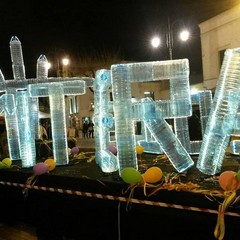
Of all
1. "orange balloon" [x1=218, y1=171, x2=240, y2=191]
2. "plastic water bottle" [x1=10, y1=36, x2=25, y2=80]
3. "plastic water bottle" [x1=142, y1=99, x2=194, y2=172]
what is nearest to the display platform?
"orange balloon" [x1=218, y1=171, x2=240, y2=191]

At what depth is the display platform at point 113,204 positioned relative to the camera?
355 cm

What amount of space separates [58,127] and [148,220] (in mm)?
2646

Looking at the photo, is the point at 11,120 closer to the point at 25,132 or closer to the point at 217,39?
the point at 25,132

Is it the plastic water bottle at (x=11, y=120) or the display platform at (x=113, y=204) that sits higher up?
the plastic water bottle at (x=11, y=120)

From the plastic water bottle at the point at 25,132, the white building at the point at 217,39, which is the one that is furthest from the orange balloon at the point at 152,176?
the white building at the point at 217,39

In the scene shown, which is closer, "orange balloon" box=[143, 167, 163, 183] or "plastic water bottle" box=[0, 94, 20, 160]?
"orange balloon" box=[143, 167, 163, 183]

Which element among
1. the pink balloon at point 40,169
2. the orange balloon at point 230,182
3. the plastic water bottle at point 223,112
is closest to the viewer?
the orange balloon at point 230,182

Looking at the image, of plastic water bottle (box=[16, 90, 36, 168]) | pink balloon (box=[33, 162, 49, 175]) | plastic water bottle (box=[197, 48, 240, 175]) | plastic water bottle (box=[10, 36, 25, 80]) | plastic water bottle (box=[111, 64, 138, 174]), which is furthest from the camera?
plastic water bottle (box=[10, 36, 25, 80])

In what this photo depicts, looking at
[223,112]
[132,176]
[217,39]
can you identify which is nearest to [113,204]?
[132,176]

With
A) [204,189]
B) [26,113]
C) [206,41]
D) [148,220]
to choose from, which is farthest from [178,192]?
[206,41]

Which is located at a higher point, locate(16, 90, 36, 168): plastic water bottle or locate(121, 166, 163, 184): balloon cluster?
locate(16, 90, 36, 168): plastic water bottle

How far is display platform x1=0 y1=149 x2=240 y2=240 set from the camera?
3549 millimetres

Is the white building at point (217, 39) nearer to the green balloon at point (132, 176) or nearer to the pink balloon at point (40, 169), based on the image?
the pink balloon at point (40, 169)

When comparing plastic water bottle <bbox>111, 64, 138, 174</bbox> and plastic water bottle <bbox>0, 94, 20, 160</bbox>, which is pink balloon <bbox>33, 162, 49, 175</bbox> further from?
plastic water bottle <bbox>0, 94, 20, 160</bbox>
